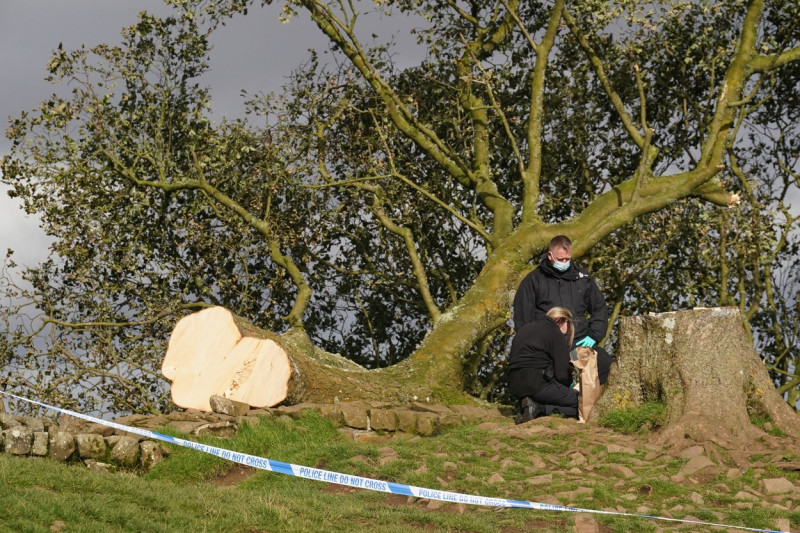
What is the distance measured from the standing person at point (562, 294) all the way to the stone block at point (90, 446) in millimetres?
5222

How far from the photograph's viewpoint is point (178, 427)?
1123cm

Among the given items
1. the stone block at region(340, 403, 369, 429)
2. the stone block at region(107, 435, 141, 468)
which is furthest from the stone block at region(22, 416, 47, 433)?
the stone block at region(340, 403, 369, 429)

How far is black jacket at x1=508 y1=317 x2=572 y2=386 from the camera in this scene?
11.8 meters

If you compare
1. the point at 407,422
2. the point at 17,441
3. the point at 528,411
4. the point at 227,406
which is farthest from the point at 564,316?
the point at 17,441

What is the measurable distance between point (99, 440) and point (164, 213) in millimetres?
8729

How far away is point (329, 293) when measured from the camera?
20.2 m

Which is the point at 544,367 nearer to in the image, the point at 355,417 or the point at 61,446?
the point at 355,417

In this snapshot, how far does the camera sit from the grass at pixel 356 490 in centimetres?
703

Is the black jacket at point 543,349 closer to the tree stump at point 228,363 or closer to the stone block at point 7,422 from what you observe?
the tree stump at point 228,363

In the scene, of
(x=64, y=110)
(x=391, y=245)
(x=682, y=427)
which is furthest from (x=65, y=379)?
(x=682, y=427)

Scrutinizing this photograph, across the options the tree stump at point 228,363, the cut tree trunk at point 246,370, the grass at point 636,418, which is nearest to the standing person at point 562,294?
the grass at point 636,418

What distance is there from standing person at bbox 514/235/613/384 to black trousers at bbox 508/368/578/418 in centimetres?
86

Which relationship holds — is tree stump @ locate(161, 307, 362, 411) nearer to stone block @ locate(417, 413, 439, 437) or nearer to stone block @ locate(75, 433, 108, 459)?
stone block @ locate(417, 413, 439, 437)

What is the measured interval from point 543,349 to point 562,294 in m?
1.20
